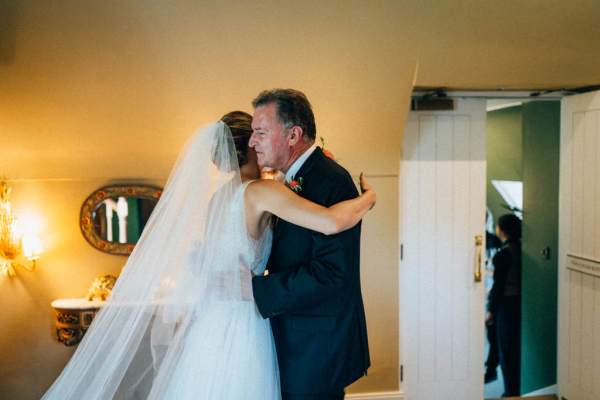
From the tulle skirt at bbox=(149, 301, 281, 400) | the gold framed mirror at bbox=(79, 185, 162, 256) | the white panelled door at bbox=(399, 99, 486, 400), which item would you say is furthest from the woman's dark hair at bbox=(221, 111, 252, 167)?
the white panelled door at bbox=(399, 99, 486, 400)

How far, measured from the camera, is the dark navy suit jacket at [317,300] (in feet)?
6.06

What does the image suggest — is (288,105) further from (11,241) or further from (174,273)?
(11,241)

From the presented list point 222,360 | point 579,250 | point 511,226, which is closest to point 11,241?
point 222,360

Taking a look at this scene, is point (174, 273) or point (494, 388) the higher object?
point (174, 273)

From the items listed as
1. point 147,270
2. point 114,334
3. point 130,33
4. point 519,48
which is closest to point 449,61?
point 519,48

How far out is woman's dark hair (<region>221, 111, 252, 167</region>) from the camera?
1999 millimetres

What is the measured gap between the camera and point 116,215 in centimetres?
341

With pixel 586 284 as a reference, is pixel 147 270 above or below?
above

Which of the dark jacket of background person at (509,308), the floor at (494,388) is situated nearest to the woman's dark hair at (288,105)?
the dark jacket of background person at (509,308)

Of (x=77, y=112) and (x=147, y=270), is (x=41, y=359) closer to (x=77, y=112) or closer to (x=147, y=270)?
(x=77, y=112)

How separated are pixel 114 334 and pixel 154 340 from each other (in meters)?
0.14

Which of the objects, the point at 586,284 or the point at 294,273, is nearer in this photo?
the point at 294,273

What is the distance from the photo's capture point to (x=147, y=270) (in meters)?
1.92

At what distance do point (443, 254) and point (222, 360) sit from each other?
2.09 m
